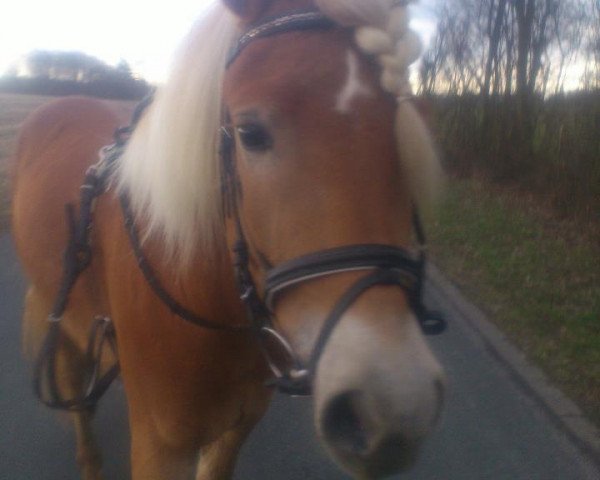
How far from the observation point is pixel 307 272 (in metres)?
1.51

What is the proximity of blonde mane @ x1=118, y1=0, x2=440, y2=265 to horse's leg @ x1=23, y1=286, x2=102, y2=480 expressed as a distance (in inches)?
71.9

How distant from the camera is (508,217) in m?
10.4

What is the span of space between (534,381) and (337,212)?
150 inches

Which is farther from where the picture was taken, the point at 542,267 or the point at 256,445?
the point at 542,267

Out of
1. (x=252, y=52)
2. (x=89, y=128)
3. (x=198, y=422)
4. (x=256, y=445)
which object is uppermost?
(x=252, y=52)

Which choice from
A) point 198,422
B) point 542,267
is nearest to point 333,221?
point 198,422

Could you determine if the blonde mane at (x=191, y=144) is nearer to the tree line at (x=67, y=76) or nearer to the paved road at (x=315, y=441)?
the paved road at (x=315, y=441)

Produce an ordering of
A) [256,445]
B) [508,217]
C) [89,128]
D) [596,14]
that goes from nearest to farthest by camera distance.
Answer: [89,128] < [256,445] < [596,14] < [508,217]

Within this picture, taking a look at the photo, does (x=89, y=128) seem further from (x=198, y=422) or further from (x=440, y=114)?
(x=440, y=114)

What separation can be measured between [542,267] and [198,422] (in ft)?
20.3

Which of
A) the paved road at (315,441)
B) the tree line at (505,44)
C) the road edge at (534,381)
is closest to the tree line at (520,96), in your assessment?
the tree line at (505,44)

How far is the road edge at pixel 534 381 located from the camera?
4.05 metres

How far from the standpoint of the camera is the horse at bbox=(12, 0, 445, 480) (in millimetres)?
1432

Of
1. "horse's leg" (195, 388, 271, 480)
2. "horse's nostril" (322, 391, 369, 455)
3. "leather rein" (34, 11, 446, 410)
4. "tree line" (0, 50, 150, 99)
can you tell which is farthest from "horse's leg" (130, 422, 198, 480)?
"tree line" (0, 50, 150, 99)
